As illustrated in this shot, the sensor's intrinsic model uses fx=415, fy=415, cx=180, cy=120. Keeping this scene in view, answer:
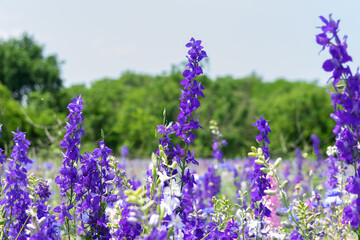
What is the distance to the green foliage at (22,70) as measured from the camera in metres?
40.2

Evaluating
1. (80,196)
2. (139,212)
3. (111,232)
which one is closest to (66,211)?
(80,196)

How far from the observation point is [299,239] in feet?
9.92

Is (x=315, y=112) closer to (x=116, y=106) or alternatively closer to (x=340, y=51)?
(x=116, y=106)

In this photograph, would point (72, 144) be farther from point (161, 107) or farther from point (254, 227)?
point (161, 107)

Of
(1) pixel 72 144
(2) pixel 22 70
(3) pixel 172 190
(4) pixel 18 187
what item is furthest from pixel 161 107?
(3) pixel 172 190

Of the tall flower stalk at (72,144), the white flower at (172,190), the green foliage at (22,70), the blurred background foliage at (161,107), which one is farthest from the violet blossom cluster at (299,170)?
the green foliage at (22,70)

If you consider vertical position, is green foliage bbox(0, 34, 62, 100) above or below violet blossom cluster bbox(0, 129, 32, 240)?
above

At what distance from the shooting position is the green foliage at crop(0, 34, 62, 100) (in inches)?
1581

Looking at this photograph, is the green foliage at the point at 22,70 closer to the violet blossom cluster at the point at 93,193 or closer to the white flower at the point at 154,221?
the violet blossom cluster at the point at 93,193

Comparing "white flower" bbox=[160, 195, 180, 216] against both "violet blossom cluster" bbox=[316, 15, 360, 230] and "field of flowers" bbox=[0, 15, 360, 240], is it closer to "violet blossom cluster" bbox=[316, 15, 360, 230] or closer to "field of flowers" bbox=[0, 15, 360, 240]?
"field of flowers" bbox=[0, 15, 360, 240]

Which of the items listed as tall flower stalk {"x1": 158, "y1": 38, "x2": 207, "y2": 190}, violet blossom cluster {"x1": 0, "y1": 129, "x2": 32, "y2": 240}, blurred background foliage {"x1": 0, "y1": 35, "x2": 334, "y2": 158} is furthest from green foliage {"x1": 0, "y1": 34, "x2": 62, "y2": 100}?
tall flower stalk {"x1": 158, "y1": 38, "x2": 207, "y2": 190}

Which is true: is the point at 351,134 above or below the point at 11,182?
above

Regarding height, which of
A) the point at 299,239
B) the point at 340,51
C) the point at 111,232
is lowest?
→ the point at 299,239

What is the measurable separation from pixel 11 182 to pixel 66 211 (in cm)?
52
